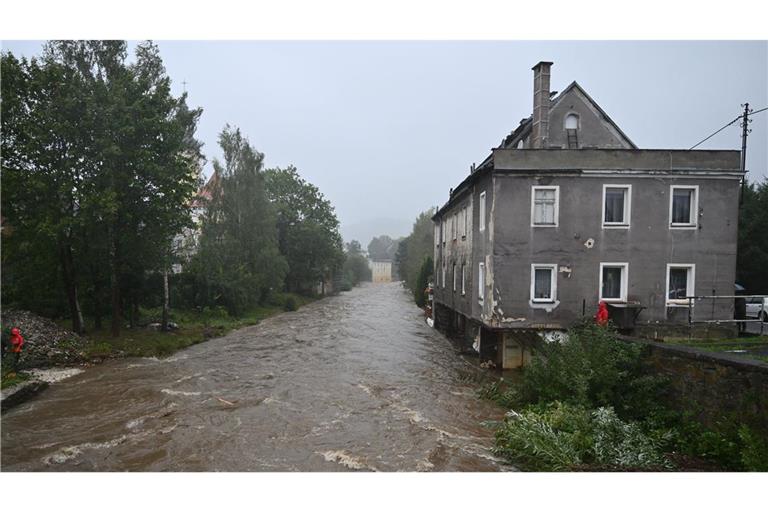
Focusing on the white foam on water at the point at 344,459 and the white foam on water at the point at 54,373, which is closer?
the white foam on water at the point at 344,459

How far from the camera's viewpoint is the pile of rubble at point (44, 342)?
14.9m

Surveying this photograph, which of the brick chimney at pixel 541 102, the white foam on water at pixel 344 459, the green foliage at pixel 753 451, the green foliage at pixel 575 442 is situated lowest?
the white foam on water at pixel 344 459

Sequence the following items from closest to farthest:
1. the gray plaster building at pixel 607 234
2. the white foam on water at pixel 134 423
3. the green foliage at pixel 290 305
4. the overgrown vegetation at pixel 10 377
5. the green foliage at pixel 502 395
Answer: the white foam on water at pixel 134 423 < the overgrown vegetation at pixel 10 377 < the green foliage at pixel 502 395 < the gray plaster building at pixel 607 234 < the green foliage at pixel 290 305

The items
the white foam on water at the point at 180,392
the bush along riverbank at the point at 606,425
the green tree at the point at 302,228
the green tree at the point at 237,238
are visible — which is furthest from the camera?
the green tree at the point at 302,228

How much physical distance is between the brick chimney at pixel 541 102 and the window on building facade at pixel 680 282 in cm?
679

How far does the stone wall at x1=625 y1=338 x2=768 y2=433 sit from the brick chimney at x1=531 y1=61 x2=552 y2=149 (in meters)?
10.9

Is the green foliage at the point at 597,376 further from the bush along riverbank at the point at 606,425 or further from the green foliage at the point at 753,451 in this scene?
the green foliage at the point at 753,451

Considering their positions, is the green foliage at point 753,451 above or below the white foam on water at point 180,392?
above

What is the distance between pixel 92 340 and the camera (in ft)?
59.8

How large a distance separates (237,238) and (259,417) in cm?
2584

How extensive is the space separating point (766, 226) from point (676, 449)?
27.1m

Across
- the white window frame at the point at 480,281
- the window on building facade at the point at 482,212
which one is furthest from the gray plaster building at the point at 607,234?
the white window frame at the point at 480,281

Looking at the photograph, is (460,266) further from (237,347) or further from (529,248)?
(237,347)

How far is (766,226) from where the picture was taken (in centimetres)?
2748
